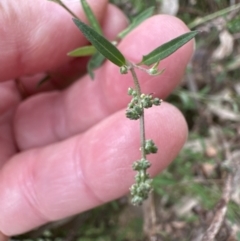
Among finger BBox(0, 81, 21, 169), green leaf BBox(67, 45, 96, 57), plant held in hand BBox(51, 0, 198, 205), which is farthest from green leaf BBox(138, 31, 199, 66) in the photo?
finger BBox(0, 81, 21, 169)

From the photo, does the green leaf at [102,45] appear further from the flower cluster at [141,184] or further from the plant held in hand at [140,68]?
the flower cluster at [141,184]

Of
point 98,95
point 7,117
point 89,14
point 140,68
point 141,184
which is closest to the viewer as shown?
point 141,184

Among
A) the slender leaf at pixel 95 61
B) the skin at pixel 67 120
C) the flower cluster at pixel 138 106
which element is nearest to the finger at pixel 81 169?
the skin at pixel 67 120

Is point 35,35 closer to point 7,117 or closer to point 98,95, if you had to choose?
point 98,95

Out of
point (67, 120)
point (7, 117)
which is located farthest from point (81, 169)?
point (7, 117)

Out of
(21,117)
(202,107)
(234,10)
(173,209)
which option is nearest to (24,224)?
(21,117)

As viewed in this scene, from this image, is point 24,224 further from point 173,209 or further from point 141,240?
point 173,209

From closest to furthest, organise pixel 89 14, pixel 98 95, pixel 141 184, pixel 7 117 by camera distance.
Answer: pixel 141 184 < pixel 89 14 < pixel 98 95 < pixel 7 117
